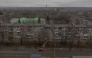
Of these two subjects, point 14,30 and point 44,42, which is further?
point 14,30

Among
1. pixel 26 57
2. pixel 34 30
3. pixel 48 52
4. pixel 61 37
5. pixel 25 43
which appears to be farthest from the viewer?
pixel 34 30

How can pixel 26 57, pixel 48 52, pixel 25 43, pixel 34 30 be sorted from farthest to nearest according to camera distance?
pixel 34 30
pixel 25 43
pixel 48 52
pixel 26 57

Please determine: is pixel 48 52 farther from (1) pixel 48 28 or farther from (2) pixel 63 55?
(1) pixel 48 28

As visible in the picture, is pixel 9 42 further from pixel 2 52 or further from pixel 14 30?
pixel 14 30

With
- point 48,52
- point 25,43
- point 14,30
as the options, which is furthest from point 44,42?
point 14,30

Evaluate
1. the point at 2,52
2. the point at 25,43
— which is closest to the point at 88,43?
the point at 25,43

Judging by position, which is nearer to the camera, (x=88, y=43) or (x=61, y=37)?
(x=88, y=43)

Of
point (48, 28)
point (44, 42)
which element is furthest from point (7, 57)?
point (48, 28)

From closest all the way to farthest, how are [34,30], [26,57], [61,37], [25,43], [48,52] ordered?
[26,57] < [48,52] < [25,43] < [61,37] < [34,30]
